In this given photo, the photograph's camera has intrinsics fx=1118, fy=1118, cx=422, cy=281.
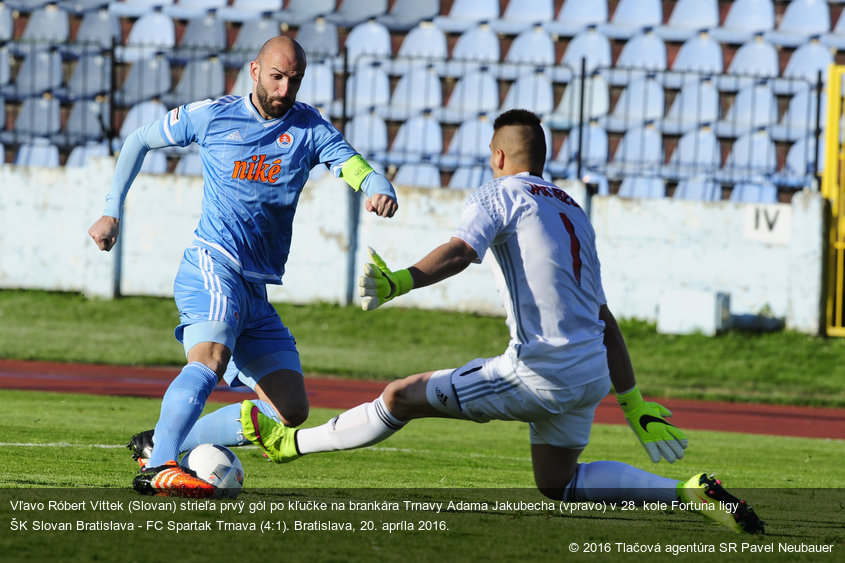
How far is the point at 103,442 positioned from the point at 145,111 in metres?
13.3

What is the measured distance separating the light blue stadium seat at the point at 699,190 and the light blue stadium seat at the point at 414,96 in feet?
15.0

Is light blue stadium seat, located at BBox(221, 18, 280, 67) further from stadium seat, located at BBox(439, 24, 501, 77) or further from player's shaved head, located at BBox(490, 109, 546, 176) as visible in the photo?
player's shaved head, located at BBox(490, 109, 546, 176)

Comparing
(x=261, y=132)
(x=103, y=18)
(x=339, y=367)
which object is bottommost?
(x=339, y=367)

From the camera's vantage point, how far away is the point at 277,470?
6.85 metres

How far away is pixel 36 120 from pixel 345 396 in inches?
416

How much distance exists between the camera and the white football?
4930 millimetres

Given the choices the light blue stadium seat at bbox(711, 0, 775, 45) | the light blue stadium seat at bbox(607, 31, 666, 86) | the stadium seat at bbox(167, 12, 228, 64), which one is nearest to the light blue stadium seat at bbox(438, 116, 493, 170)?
the light blue stadium seat at bbox(607, 31, 666, 86)

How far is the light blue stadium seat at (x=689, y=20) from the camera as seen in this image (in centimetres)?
2026

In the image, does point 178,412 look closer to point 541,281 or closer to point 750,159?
point 541,281

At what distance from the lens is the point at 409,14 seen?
21078 millimetres

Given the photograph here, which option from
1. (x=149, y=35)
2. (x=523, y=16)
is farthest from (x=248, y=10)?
(x=523, y=16)

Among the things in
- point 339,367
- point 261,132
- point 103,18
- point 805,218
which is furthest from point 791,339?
point 103,18

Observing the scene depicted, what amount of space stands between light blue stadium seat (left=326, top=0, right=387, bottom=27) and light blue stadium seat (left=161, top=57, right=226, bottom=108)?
2486mm

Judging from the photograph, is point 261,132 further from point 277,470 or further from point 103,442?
point 103,442
